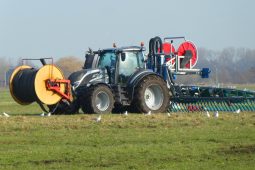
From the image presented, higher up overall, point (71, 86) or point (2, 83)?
point (71, 86)

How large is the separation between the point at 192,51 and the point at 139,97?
12.8ft

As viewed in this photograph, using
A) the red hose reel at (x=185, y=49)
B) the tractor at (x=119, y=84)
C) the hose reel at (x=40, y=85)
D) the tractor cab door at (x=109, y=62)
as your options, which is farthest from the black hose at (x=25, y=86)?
the red hose reel at (x=185, y=49)

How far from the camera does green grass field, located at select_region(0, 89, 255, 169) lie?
34.7ft

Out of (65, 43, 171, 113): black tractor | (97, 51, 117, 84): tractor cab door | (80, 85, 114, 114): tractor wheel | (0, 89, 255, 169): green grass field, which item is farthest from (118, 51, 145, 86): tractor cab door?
(0, 89, 255, 169): green grass field

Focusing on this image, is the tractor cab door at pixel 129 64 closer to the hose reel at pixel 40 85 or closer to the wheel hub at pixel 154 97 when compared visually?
the wheel hub at pixel 154 97

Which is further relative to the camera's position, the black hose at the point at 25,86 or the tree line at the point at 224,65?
the tree line at the point at 224,65

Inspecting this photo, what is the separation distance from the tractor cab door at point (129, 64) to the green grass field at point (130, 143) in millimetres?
3380

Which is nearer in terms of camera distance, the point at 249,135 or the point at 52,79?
the point at 249,135

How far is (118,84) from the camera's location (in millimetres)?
21250

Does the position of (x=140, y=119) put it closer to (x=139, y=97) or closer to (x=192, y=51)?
(x=139, y=97)

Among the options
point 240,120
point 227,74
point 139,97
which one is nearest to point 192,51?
point 139,97

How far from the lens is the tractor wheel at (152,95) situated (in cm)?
2106

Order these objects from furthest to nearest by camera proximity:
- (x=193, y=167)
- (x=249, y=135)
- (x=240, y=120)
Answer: (x=240, y=120) < (x=249, y=135) < (x=193, y=167)

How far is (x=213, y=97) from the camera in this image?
22344 mm
